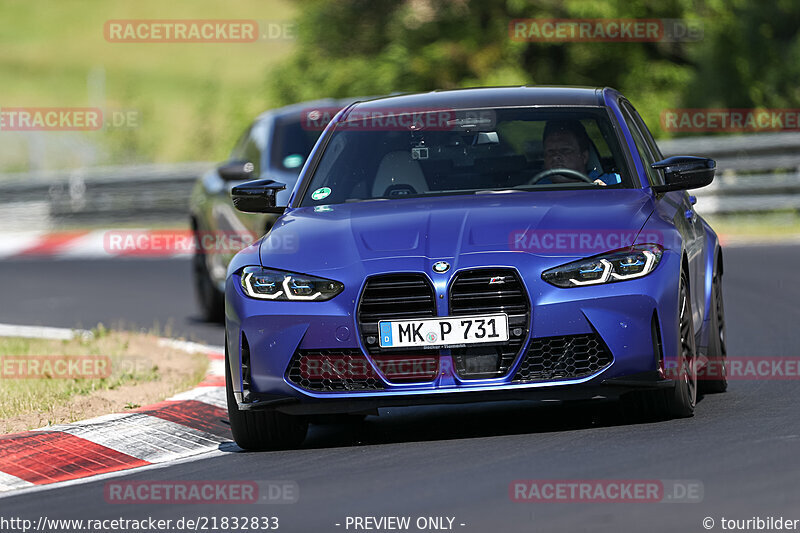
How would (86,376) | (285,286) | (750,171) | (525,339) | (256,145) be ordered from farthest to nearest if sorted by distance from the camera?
(750,171) < (256,145) < (86,376) < (285,286) < (525,339)

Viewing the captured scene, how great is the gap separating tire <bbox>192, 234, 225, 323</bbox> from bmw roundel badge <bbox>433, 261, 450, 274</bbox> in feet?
25.0

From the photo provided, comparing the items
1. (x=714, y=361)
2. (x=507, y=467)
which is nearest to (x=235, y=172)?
(x=714, y=361)

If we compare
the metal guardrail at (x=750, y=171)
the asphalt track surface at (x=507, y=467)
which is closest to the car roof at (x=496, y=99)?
the asphalt track surface at (x=507, y=467)

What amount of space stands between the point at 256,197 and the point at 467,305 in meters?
1.84

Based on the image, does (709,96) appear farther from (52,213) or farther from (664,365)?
(664,365)

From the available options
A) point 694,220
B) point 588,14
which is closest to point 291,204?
point 694,220

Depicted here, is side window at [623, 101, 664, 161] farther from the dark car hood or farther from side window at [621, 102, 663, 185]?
the dark car hood

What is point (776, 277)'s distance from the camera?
1566 centimetres

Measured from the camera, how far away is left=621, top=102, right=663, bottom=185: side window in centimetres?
851

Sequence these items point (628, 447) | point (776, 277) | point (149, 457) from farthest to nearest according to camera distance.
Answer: point (776, 277), point (149, 457), point (628, 447)

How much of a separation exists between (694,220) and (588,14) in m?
27.0

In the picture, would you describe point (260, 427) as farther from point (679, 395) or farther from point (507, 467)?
point (679, 395)

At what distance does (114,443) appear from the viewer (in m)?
8.16

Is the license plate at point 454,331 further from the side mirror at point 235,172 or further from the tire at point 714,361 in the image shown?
the side mirror at point 235,172
